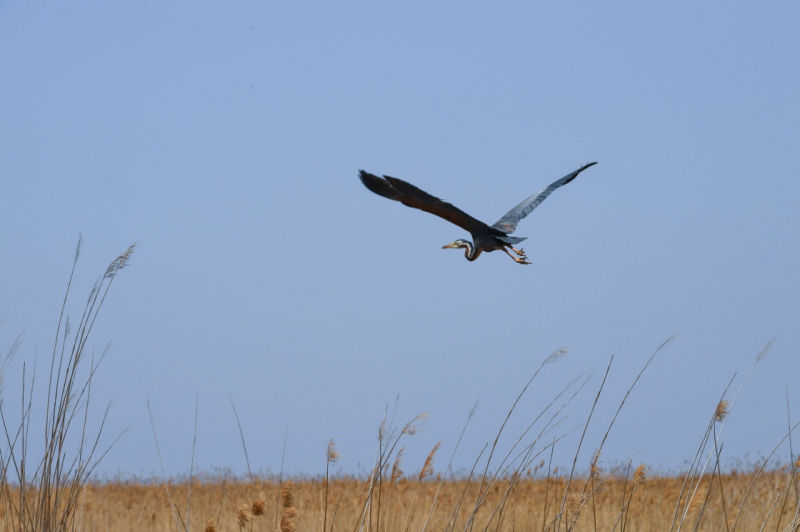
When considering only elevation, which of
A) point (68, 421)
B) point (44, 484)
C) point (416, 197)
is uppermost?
point (416, 197)

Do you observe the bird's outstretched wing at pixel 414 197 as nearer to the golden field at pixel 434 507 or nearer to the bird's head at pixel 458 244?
the bird's head at pixel 458 244

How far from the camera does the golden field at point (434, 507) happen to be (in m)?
5.30

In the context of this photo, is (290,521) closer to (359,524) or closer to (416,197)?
(359,524)

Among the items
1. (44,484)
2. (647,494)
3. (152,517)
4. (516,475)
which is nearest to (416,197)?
(516,475)

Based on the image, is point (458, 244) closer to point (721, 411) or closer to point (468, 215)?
point (468, 215)

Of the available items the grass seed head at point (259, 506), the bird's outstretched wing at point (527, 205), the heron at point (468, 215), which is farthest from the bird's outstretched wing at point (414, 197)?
the grass seed head at point (259, 506)

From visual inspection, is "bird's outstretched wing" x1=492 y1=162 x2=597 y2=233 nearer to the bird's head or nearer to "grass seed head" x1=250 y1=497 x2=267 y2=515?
the bird's head

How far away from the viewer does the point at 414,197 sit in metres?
5.07

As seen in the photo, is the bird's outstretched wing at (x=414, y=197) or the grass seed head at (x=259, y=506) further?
the bird's outstretched wing at (x=414, y=197)

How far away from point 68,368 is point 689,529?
597cm

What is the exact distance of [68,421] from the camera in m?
4.11

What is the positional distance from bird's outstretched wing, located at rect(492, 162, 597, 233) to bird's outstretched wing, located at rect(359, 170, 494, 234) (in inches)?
31.6

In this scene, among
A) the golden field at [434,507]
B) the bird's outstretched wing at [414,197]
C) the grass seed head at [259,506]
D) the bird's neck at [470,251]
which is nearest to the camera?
the grass seed head at [259,506]

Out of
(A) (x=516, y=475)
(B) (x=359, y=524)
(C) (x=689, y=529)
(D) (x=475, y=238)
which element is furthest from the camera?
(C) (x=689, y=529)
